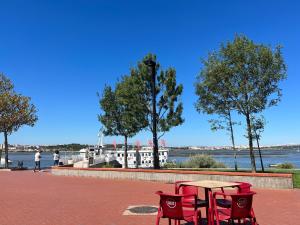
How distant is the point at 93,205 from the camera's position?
10906 mm

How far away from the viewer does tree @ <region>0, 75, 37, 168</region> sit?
30.1 m

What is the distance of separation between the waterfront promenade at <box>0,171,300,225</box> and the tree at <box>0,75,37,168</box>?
53.9 ft

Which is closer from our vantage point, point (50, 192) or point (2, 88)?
point (50, 192)

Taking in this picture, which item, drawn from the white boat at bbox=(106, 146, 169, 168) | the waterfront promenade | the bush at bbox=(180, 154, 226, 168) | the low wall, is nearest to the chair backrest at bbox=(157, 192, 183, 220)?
the waterfront promenade

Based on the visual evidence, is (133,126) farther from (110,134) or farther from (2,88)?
(2,88)

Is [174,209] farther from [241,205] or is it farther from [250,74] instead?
[250,74]

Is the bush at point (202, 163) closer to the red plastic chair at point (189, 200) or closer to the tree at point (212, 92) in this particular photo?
the tree at point (212, 92)

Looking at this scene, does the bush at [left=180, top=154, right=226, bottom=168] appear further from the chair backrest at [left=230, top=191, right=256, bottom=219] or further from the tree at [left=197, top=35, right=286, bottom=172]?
the chair backrest at [left=230, top=191, right=256, bottom=219]

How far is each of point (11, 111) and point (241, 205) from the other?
90.1ft

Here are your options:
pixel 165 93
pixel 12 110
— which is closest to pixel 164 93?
pixel 165 93

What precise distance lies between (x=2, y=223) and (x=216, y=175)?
31.1ft

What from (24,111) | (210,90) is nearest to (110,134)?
(24,111)

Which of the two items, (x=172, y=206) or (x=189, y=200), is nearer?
(x=172, y=206)

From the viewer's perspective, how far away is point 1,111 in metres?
30.2
